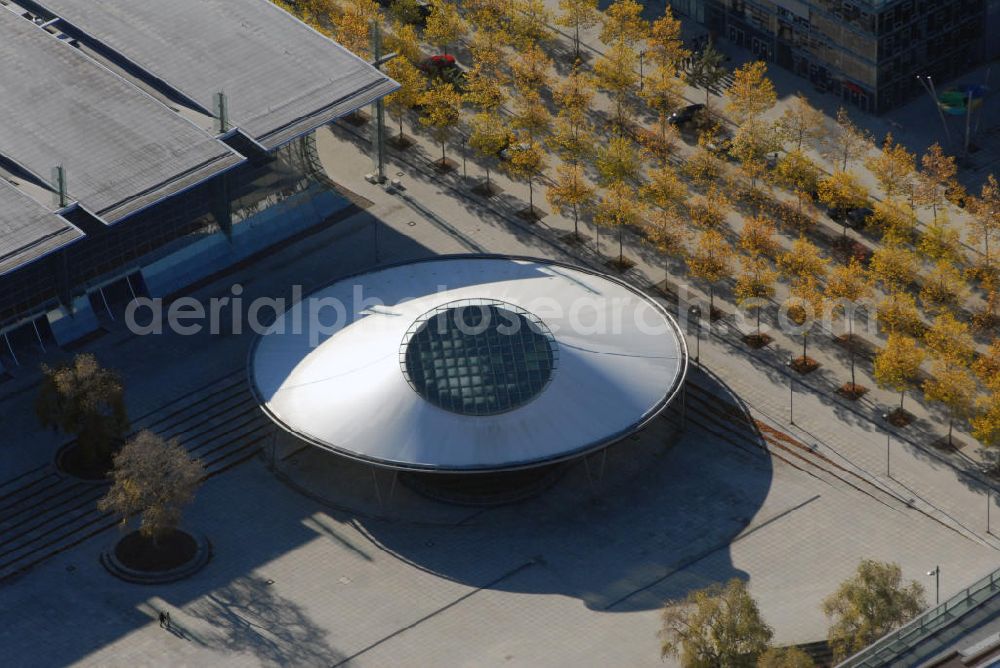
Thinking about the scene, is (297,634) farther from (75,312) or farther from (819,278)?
(819,278)

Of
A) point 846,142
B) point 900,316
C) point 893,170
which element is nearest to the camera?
point 900,316

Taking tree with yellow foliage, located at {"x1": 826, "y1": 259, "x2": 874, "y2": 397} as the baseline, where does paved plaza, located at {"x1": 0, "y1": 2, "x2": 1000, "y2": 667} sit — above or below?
below

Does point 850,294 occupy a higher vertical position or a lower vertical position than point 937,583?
higher

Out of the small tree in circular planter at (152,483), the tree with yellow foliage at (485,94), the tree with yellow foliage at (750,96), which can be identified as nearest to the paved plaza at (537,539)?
the small tree in circular planter at (152,483)

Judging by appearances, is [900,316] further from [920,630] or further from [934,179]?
[920,630]

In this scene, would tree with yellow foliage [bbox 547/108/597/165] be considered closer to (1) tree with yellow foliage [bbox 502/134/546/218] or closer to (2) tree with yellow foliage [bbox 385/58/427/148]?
(1) tree with yellow foliage [bbox 502/134/546/218]

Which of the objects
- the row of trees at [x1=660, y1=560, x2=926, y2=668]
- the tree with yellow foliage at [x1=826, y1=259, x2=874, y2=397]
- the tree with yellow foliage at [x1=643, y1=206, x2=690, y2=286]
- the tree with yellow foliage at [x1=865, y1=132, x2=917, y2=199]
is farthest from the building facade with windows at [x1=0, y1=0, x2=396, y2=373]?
the row of trees at [x1=660, y1=560, x2=926, y2=668]

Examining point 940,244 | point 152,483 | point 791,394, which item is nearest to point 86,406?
point 152,483
